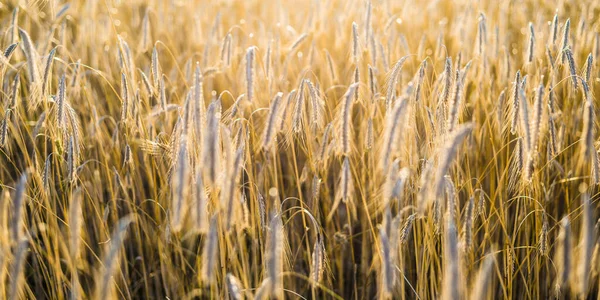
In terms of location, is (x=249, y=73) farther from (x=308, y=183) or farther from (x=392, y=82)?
(x=308, y=183)

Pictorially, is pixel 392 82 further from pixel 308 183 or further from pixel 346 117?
pixel 308 183

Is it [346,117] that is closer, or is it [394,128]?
[394,128]

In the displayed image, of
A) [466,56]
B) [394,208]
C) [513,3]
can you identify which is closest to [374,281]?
[394,208]

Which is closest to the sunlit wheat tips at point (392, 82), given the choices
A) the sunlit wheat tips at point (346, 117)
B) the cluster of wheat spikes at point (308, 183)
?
the cluster of wheat spikes at point (308, 183)

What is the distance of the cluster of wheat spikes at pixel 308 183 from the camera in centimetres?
101

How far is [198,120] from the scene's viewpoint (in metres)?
1.10

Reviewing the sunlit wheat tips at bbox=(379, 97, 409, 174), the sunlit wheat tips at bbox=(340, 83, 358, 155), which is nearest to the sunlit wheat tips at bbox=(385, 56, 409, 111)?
the sunlit wheat tips at bbox=(340, 83, 358, 155)

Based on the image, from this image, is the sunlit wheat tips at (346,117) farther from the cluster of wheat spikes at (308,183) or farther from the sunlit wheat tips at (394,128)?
the sunlit wheat tips at (394,128)

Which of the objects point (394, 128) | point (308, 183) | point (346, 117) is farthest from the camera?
point (308, 183)

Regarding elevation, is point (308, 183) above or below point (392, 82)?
below

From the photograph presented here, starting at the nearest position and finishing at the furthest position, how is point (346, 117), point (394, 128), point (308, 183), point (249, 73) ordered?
point (394, 128) < point (346, 117) < point (249, 73) < point (308, 183)

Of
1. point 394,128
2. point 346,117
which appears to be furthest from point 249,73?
point 394,128

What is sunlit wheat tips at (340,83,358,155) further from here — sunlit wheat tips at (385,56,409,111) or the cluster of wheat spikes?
sunlit wheat tips at (385,56,409,111)

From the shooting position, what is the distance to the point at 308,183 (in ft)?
5.69
